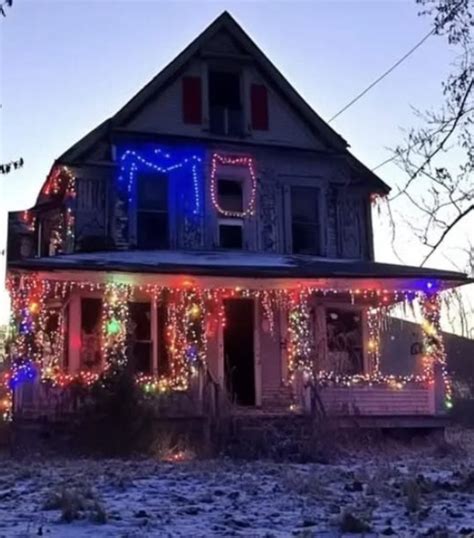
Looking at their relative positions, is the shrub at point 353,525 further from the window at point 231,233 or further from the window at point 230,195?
the window at point 230,195

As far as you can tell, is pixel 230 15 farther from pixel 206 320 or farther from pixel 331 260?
pixel 206 320

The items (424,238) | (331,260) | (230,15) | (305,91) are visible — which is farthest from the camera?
(305,91)

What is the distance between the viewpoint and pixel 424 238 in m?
8.52

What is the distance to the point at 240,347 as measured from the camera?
17.2 metres

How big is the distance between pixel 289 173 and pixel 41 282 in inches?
256

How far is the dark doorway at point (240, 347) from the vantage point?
17062mm

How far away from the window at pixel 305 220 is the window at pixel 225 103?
194 centimetres

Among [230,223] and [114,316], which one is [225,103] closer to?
[230,223]

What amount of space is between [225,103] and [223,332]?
531 cm

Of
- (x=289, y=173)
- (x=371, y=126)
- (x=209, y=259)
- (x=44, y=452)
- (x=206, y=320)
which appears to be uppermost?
(x=371, y=126)

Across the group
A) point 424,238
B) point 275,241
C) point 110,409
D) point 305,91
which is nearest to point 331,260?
point 275,241

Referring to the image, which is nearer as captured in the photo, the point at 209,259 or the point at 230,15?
the point at 209,259

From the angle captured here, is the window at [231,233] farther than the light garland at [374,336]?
Yes

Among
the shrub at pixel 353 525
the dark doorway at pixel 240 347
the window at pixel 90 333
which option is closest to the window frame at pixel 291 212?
the dark doorway at pixel 240 347
